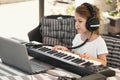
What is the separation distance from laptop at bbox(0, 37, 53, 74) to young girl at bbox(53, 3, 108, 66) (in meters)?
0.21

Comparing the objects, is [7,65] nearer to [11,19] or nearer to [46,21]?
[46,21]

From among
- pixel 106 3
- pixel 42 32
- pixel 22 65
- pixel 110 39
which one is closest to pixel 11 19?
pixel 106 3

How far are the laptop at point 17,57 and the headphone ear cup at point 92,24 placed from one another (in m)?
0.38

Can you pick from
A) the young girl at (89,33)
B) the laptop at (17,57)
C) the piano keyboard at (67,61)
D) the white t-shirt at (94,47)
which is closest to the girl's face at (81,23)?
the young girl at (89,33)

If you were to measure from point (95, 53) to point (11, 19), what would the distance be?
9.38 ft

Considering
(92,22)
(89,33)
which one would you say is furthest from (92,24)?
(89,33)

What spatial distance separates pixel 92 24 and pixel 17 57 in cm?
51

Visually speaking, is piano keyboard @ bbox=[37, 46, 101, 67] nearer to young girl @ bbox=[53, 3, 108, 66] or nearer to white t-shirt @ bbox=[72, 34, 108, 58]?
young girl @ bbox=[53, 3, 108, 66]

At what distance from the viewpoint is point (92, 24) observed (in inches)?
62.6

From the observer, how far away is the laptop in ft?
4.16

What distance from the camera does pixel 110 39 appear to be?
1.82 metres

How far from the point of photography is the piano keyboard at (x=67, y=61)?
124 centimetres

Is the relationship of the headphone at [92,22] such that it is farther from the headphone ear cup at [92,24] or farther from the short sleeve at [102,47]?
the short sleeve at [102,47]

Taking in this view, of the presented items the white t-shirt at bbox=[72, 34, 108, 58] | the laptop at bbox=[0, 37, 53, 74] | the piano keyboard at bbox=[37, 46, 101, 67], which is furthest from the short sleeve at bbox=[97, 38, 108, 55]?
the laptop at bbox=[0, 37, 53, 74]
